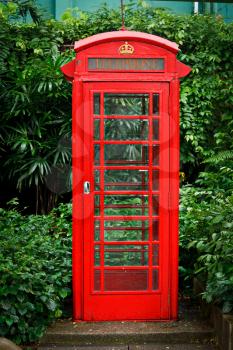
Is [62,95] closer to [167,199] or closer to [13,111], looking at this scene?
[13,111]

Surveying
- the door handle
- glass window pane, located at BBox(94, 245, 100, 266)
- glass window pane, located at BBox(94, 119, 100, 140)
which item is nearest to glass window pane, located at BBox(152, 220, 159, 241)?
glass window pane, located at BBox(94, 245, 100, 266)

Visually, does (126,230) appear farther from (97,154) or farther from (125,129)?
(125,129)

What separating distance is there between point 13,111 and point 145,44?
3587 millimetres

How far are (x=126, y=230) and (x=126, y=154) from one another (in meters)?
0.63

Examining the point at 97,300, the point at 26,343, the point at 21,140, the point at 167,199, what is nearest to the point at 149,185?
the point at 167,199

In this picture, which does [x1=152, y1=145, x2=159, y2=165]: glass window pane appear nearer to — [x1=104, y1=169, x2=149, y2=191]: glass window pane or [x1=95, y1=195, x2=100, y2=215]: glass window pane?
[x1=104, y1=169, x2=149, y2=191]: glass window pane

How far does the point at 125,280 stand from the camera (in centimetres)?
520

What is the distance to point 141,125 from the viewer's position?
517 cm

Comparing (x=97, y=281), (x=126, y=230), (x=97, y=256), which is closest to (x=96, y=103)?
(x=126, y=230)

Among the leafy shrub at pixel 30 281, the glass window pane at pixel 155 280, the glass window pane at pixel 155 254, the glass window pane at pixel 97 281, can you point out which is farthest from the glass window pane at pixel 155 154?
the leafy shrub at pixel 30 281

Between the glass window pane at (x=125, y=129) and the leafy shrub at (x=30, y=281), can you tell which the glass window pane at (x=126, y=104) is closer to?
the glass window pane at (x=125, y=129)

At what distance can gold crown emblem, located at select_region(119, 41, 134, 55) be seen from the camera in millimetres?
5047

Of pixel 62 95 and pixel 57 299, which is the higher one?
pixel 62 95

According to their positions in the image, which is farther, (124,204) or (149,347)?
(124,204)
